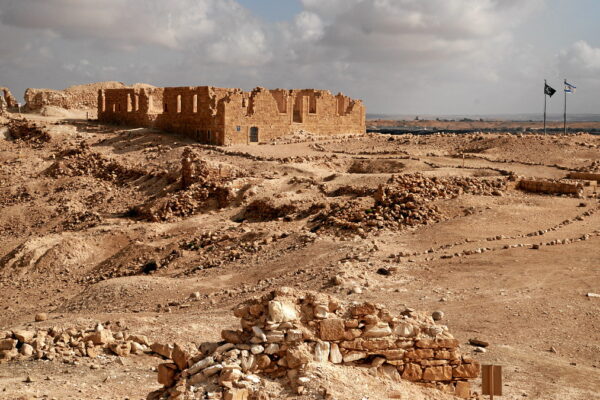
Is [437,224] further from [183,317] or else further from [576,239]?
[183,317]

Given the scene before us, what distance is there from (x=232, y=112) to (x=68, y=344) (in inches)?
735

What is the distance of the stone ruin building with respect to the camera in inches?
1046

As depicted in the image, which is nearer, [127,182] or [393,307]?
[393,307]

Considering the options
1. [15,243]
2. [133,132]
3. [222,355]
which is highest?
[133,132]

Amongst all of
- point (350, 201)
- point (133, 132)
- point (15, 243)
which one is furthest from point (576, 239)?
point (133, 132)

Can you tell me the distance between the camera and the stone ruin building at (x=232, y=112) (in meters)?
26.6

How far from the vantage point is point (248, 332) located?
249 inches

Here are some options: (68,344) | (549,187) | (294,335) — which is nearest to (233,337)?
(294,335)

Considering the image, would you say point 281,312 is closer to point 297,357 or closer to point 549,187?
point 297,357

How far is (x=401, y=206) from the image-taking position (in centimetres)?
1573

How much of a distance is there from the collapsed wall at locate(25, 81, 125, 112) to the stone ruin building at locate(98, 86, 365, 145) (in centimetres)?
566

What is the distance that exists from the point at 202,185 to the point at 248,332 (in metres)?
14.2

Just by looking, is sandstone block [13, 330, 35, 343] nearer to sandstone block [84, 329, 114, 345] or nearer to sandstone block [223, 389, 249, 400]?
sandstone block [84, 329, 114, 345]

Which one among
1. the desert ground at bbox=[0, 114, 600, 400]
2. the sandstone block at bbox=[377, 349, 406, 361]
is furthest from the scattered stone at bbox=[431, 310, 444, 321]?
the sandstone block at bbox=[377, 349, 406, 361]
